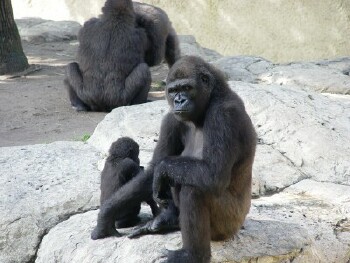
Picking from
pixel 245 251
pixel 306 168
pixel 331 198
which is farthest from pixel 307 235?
pixel 306 168

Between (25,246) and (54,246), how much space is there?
18.5 inches

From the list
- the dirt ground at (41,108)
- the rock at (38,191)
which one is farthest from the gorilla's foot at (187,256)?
the dirt ground at (41,108)

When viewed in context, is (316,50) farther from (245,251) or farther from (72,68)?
(245,251)

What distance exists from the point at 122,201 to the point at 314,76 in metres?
5.44

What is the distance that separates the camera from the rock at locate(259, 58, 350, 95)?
28.6ft

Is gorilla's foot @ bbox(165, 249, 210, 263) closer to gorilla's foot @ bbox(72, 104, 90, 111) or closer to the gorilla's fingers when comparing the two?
the gorilla's fingers

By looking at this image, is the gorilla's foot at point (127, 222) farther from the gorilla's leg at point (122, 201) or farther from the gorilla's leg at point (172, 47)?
the gorilla's leg at point (172, 47)

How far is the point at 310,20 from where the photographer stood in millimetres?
13422

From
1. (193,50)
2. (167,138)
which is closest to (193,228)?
(167,138)

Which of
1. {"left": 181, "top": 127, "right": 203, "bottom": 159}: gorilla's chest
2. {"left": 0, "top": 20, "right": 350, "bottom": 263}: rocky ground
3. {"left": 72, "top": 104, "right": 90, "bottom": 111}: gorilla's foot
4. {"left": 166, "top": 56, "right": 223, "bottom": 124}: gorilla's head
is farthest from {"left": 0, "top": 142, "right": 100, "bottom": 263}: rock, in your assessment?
{"left": 72, "top": 104, "right": 90, "bottom": 111}: gorilla's foot

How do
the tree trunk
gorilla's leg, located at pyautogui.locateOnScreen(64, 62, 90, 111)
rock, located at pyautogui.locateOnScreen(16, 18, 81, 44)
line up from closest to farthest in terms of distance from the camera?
gorilla's leg, located at pyautogui.locateOnScreen(64, 62, 90, 111) → the tree trunk → rock, located at pyautogui.locateOnScreen(16, 18, 81, 44)

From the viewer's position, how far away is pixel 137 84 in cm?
887

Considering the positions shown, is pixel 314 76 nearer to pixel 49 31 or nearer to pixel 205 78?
pixel 205 78

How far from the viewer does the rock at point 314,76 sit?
872 cm
